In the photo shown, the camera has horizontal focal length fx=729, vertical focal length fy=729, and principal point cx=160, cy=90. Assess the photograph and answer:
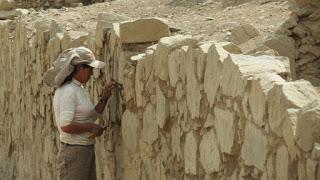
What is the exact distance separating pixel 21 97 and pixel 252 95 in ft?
19.1

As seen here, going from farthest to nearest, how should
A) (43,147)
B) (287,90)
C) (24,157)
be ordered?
(24,157) < (43,147) < (287,90)

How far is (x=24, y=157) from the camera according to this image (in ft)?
Result: 28.9

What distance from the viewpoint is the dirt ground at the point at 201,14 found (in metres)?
6.77

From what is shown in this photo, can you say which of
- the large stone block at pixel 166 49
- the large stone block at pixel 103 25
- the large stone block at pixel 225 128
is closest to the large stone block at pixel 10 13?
the large stone block at pixel 103 25

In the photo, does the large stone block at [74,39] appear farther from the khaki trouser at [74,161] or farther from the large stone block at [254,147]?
the large stone block at [254,147]

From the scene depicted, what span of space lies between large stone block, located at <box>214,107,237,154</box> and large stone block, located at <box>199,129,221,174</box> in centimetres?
9

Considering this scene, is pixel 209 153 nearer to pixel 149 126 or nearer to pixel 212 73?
pixel 212 73

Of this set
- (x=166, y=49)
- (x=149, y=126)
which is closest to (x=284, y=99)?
(x=166, y=49)

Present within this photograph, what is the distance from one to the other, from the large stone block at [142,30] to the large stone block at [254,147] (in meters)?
2.08

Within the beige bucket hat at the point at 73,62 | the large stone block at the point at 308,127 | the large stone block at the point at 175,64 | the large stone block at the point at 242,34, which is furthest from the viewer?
the large stone block at the point at 242,34

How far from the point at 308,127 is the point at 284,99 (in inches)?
10.4

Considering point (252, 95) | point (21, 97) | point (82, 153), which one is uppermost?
point (252, 95)

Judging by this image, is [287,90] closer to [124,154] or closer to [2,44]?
[124,154]

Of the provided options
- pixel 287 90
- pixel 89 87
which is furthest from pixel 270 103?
pixel 89 87
